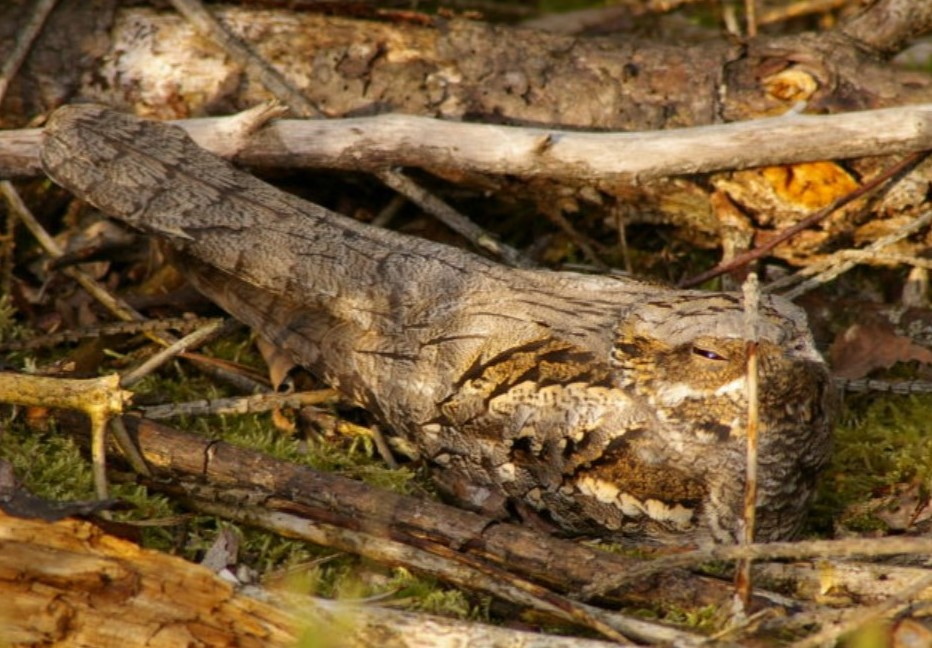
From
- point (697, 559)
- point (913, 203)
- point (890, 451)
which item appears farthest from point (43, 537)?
point (913, 203)

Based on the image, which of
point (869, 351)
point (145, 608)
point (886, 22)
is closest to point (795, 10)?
point (886, 22)

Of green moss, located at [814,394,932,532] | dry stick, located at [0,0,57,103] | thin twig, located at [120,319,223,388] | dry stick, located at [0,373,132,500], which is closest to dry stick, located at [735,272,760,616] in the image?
green moss, located at [814,394,932,532]

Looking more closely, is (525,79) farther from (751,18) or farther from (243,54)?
(751,18)

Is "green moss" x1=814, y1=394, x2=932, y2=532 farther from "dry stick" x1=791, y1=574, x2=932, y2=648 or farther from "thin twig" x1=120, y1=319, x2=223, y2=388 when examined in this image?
"thin twig" x1=120, y1=319, x2=223, y2=388

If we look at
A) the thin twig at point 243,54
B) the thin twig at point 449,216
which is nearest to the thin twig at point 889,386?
A: the thin twig at point 449,216

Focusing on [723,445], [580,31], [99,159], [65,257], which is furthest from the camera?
[580,31]

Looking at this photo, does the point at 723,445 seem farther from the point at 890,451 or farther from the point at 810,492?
the point at 890,451
